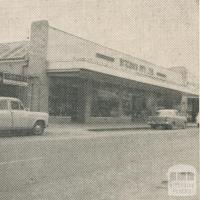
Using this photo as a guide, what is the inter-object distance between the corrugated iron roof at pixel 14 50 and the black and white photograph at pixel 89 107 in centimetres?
10

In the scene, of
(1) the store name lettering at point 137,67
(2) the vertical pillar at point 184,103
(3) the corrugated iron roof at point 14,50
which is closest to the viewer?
(3) the corrugated iron roof at point 14,50

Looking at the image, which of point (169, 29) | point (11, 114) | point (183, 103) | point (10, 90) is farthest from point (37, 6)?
point (183, 103)

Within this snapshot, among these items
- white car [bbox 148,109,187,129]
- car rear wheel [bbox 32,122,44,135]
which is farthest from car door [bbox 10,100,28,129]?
white car [bbox 148,109,187,129]

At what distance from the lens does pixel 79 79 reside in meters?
28.5

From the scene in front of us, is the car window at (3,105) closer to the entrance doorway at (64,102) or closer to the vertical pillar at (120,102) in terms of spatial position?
the entrance doorway at (64,102)

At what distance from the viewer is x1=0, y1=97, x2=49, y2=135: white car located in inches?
611

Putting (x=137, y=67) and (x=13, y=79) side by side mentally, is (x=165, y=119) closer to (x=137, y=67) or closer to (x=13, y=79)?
(x=13, y=79)

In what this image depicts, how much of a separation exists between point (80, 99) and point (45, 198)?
2293cm

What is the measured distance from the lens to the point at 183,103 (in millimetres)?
49594

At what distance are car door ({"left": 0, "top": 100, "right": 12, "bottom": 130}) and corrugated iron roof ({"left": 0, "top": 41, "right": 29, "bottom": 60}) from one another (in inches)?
420

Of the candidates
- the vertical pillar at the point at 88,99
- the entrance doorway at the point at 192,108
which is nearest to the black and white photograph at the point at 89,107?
the vertical pillar at the point at 88,99

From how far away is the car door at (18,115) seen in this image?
15.9 meters

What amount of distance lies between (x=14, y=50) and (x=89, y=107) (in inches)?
256

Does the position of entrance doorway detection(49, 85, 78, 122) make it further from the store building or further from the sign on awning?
the sign on awning
